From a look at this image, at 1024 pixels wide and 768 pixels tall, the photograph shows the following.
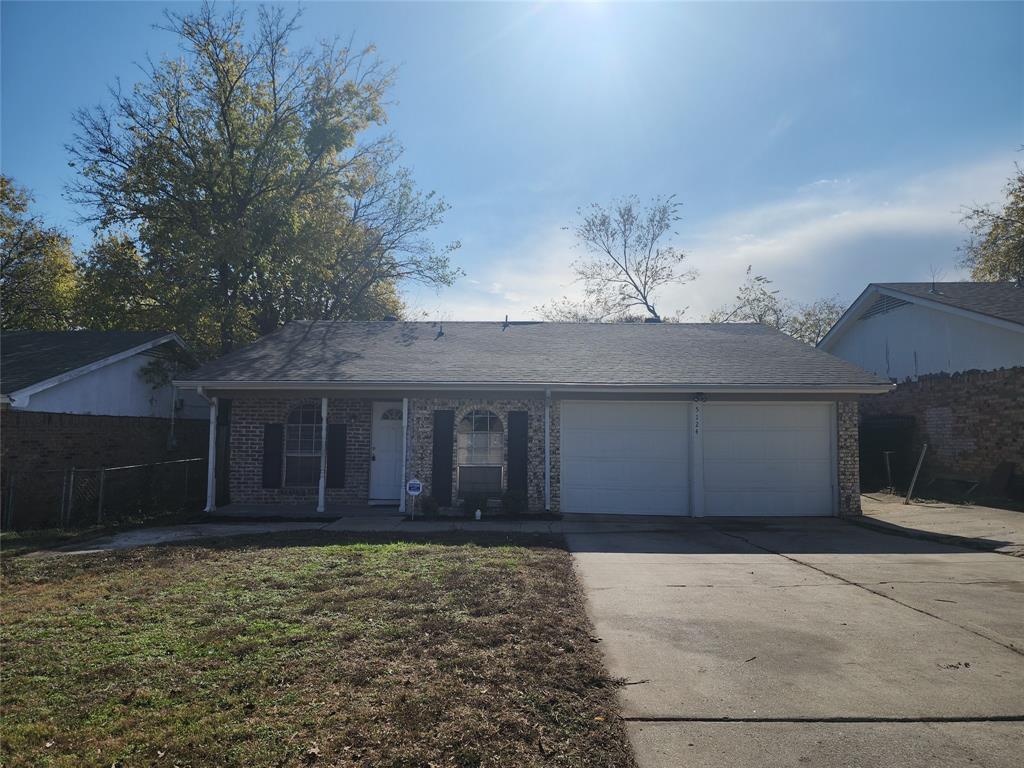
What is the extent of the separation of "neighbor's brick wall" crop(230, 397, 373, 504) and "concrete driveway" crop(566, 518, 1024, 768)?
6.61 m

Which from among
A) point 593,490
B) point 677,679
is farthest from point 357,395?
point 677,679

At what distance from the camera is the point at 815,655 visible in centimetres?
499

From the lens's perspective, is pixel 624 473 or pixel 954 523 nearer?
pixel 954 523

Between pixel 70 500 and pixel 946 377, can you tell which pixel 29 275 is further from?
pixel 946 377

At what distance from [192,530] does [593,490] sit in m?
7.47

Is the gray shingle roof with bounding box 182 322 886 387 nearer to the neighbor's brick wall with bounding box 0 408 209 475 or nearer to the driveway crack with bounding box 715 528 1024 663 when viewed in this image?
the neighbor's brick wall with bounding box 0 408 209 475

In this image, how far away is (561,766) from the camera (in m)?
3.32

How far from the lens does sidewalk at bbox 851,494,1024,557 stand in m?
10.1

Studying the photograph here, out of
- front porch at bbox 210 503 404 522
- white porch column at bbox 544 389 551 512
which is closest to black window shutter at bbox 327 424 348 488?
front porch at bbox 210 503 404 522

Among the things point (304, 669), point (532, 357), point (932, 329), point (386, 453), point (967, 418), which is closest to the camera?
point (304, 669)

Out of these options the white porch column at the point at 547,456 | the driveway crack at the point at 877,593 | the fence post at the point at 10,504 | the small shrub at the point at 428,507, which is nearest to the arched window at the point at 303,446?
the small shrub at the point at 428,507

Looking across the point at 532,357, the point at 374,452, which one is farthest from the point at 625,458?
the point at 374,452

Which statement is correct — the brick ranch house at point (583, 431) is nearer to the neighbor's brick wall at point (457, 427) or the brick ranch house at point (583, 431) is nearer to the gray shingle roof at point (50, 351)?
the neighbor's brick wall at point (457, 427)

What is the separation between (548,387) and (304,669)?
28.6ft
